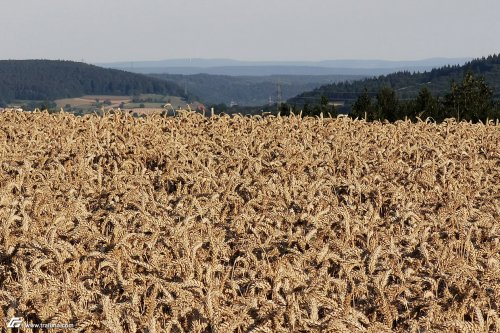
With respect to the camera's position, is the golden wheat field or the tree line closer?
the golden wheat field

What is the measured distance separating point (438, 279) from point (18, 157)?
22.3 ft

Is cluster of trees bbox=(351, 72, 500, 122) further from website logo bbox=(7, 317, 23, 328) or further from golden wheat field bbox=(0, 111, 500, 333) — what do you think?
website logo bbox=(7, 317, 23, 328)

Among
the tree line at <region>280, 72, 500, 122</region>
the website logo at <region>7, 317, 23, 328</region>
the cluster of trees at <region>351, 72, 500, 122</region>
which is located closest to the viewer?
the website logo at <region>7, 317, 23, 328</region>

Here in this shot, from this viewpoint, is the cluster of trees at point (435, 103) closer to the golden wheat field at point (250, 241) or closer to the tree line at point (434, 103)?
the tree line at point (434, 103)

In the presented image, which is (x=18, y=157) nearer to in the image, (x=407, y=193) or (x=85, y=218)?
(x=85, y=218)

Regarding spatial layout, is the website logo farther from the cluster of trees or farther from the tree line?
the cluster of trees

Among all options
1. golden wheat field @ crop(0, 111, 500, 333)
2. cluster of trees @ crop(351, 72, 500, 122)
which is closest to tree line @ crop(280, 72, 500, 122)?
cluster of trees @ crop(351, 72, 500, 122)

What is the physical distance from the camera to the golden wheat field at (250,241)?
16.7 ft

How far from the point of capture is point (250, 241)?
262 inches

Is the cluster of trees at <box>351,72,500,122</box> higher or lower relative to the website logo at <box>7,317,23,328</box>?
lower

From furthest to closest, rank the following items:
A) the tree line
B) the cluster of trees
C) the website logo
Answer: the cluster of trees, the tree line, the website logo

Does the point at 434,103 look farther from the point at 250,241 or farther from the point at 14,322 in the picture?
the point at 14,322

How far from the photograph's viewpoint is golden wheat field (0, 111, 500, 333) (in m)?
5.09

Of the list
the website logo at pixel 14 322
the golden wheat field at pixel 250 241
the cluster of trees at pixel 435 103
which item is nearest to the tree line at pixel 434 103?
the cluster of trees at pixel 435 103
